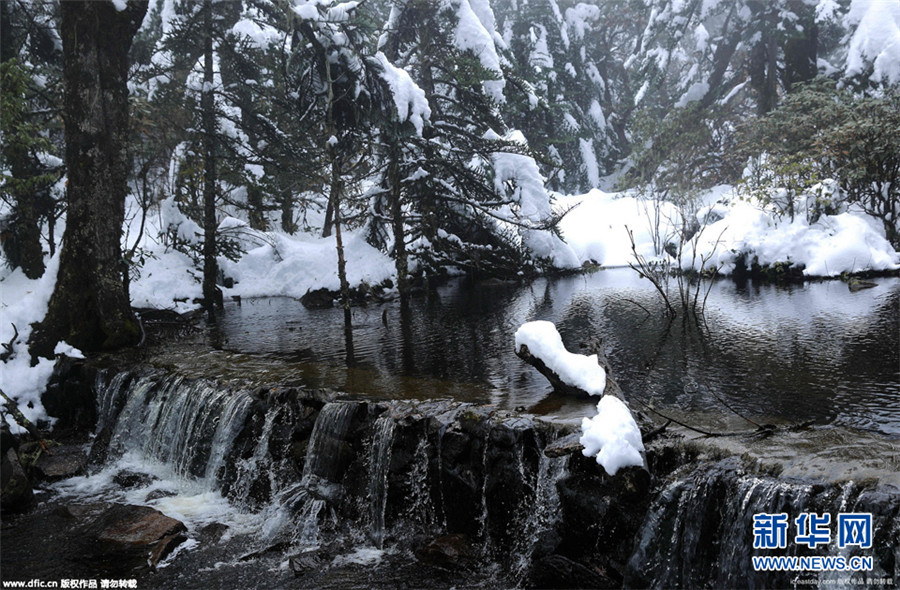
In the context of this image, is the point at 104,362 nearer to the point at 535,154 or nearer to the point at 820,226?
the point at 535,154

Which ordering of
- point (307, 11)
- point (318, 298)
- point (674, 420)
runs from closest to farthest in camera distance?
point (674, 420) → point (307, 11) → point (318, 298)

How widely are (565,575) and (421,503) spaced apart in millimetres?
1789

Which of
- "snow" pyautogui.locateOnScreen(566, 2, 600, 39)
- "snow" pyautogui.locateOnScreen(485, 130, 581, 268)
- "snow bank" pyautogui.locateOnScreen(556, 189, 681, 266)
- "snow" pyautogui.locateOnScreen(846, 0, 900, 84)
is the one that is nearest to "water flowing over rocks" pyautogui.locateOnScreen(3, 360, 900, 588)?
"snow" pyautogui.locateOnScreen(485, 130, 581, 268)

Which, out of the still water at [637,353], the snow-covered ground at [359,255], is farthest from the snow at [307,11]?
the still water at [637,353]

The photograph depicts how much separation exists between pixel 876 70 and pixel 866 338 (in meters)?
18.5

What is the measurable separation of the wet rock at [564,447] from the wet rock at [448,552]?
1315 mm

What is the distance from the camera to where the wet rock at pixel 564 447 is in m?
4.80

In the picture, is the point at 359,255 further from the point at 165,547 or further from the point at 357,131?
the point at 165,547

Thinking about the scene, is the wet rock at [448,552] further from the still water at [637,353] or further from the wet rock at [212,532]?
the wet rock at [212,532]

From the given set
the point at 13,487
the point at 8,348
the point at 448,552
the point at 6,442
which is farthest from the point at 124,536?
the point at 8,348

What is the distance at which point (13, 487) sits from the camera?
21.9 ft

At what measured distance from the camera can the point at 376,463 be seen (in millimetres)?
6203

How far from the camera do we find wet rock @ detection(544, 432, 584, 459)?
15.8ft

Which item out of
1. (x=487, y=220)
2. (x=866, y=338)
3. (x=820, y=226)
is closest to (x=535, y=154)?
(x=487, y=220)
